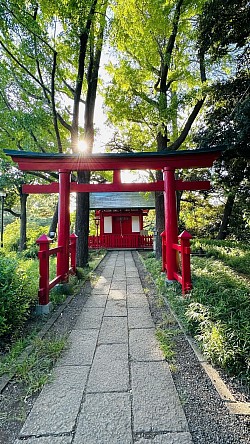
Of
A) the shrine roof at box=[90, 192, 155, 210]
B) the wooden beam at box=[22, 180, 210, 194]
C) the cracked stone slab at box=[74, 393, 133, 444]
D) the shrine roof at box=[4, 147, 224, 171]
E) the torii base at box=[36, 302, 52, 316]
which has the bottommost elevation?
the cracked stone slab at box=[74, 393, 133, 444]

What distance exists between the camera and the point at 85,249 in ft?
23.9

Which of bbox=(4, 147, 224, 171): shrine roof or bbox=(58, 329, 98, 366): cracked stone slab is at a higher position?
bbox=(4, 147, 224, 171): shrine roof

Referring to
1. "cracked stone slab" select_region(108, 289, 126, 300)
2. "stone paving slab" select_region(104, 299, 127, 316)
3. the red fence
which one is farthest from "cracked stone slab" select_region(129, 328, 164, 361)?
the red fence

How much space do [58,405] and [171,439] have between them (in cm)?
83

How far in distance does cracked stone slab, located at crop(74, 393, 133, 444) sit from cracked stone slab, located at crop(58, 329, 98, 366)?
56cm

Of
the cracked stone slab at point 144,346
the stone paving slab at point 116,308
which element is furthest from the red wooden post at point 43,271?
the cracked stone slab at point 144,346

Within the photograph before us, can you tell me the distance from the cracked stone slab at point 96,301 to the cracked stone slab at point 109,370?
57.3 inches

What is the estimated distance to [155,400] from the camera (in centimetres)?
171

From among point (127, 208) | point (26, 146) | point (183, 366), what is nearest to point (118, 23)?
point (26, 146)

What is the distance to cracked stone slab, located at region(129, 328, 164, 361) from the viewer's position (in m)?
2.32

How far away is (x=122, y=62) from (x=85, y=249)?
5.82 metres

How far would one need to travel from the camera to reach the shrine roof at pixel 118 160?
15.4 ft

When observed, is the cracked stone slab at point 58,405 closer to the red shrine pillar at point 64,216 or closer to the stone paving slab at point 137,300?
the stone paving slab at point 137,300

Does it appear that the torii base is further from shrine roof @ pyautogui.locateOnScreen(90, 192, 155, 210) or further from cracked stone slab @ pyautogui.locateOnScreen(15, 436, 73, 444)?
shrine roof @ pyautogui.locateOnScreen(90, 192, 155, 210)
